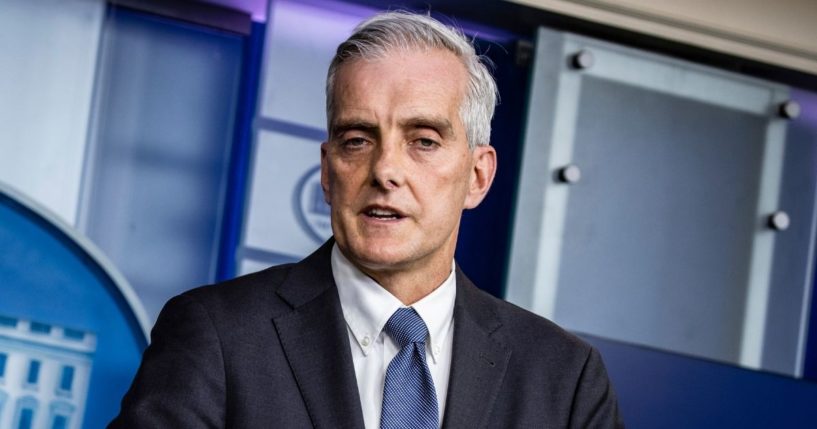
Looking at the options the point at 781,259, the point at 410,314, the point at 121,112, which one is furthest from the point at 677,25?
the point at 410,314

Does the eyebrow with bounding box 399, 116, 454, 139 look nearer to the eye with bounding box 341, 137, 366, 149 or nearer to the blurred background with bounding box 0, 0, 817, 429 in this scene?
the eye with bounding box 341, 137, 366, 149

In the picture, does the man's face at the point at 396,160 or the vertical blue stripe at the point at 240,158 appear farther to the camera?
the vertical blue stripe at the point at 240,158

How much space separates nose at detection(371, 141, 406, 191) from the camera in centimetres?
181

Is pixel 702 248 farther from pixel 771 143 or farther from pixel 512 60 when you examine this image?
pixel 512 60

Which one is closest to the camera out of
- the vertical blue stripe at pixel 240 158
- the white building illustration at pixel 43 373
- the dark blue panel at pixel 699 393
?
the white building illustration at pixel 43 373

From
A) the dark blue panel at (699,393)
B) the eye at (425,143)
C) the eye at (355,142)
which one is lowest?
the dark blue panel at (699,393)

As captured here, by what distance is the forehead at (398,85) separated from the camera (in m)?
1.85

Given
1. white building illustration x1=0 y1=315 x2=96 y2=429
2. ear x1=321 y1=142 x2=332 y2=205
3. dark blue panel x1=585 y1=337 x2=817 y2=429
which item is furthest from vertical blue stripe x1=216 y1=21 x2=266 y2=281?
ear x1=321 y1=142 x2=332 y2=205

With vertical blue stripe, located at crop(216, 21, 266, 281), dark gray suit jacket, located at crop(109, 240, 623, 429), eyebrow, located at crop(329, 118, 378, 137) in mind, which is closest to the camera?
dark gray suit jacket, located at crop(109, 240, 623, 429)

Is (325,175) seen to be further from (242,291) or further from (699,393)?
(699,393)

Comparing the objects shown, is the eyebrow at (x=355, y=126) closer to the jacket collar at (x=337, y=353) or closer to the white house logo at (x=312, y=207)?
the jacket collar at (x=337, y=353)

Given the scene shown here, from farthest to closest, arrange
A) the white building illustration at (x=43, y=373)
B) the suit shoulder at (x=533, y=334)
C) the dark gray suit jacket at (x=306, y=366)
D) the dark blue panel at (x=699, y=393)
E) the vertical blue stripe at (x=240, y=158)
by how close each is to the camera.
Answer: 1. the vertical blue stripe at (x=240, y=158)
2. the dark blue panel at (x=699, y=393)
3. the white building illustration at (x=43, y=373)
4. the suit shoulder at (x=533, y=334)
5. the dark gray suit jacket at (x=306, y=366)

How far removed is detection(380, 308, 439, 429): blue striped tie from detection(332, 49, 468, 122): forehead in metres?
0.28

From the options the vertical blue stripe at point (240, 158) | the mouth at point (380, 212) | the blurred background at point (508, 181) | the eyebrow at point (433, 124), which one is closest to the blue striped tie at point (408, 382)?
the mouth at point (380, 212)
